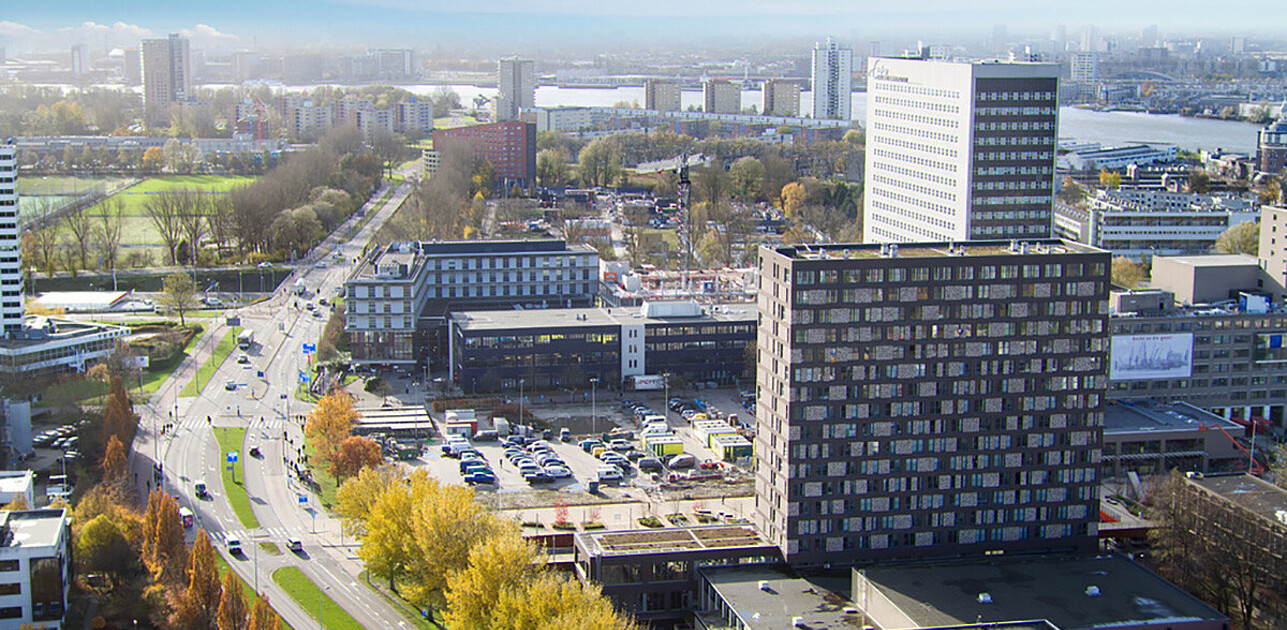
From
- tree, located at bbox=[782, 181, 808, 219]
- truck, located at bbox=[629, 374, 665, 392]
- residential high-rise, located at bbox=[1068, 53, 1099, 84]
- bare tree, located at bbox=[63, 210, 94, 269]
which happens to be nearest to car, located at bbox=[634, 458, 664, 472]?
truck, located at bbox=[629, 374, 665, 392]

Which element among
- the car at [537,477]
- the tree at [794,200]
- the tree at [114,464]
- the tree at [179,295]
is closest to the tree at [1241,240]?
the tree at [794,200]

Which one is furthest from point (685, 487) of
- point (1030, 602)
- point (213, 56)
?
point (213, 56)

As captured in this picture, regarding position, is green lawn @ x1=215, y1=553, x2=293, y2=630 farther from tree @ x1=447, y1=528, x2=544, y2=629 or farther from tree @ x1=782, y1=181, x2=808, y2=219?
tree @ x1=782, y1=181, x2=808, y2=219

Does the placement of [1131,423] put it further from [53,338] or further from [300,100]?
[300,100]

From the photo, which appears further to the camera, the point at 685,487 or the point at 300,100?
the point at 300,100

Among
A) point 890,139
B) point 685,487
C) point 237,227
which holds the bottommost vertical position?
→ point 685,487

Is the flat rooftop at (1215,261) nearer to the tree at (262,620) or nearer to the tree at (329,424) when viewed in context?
the tree at (329,424)

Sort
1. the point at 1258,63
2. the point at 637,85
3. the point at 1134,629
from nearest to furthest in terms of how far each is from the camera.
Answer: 1. the point at 1134,629
2. the point at 1258,63
3. the point at 637,85

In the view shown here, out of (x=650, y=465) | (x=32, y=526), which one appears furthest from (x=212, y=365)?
(x=32, y=526)
